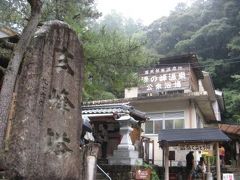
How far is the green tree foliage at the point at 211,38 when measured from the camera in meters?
40.2

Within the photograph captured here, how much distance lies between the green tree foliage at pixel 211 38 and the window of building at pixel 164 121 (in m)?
16.9

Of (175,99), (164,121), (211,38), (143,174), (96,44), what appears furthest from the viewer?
(211,38)

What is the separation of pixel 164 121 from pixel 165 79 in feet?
8.78

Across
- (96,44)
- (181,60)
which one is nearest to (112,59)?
(96,44)

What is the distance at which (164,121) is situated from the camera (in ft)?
71.7

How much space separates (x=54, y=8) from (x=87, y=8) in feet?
6.29

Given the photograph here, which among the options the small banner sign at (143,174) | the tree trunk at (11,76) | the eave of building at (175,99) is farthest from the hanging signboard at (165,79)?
the tree trunk at (11,76)

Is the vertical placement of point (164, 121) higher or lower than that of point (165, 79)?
lower

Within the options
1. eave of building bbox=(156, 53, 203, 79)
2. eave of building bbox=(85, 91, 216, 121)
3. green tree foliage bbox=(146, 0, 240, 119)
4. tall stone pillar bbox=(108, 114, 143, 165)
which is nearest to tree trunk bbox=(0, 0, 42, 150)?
tall stone pillar bbox=(108, 114, 143, 165)

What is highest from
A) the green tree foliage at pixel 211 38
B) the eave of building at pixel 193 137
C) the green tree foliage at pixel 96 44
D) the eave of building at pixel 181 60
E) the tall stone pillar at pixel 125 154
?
the green tree foliage at pixel 211 38

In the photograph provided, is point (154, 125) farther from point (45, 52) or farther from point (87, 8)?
point (45, 52)

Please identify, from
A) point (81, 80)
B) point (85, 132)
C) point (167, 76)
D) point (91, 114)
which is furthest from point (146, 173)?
point (167, 76)

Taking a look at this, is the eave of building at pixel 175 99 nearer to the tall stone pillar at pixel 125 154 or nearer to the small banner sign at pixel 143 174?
the tall stone pillar at pixel 125 154

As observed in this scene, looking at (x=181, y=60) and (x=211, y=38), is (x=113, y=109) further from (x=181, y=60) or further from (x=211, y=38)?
(x=211, y=38)
